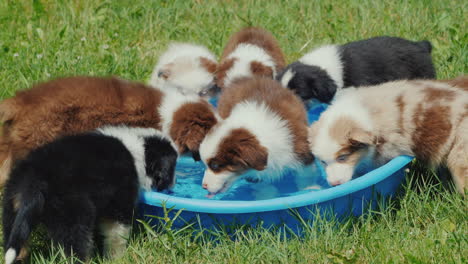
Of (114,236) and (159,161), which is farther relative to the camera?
(159,161)

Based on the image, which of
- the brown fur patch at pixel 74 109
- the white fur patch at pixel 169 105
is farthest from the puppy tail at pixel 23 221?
the white fur patch at pixel 169 105

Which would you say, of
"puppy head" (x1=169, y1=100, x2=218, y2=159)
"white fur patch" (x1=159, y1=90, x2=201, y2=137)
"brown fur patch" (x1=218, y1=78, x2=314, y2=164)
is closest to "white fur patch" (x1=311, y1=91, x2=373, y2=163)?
"brown fur patch" (x1=218, y1=78, x2=314, y2=164)

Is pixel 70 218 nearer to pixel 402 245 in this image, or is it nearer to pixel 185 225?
pixel 185 225

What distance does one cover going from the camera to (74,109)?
5207mm

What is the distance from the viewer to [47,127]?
506 centimetres

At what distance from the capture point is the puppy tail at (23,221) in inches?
153

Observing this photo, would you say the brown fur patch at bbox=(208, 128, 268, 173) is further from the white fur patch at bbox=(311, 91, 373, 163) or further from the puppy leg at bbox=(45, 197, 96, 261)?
the puppy leg at bbox=(45, 197, 96, 261)

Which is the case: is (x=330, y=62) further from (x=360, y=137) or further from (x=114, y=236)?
(x=114, y=236)

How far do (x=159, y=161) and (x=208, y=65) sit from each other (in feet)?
8.36

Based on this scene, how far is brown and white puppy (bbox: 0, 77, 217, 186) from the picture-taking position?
16.5ft

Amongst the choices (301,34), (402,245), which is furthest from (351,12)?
(402,245)

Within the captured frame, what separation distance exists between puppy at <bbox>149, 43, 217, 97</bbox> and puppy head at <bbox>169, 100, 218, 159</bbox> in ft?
4.68

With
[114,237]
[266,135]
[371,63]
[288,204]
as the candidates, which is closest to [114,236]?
[114,237]

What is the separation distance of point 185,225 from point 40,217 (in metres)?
Result: 1.07
